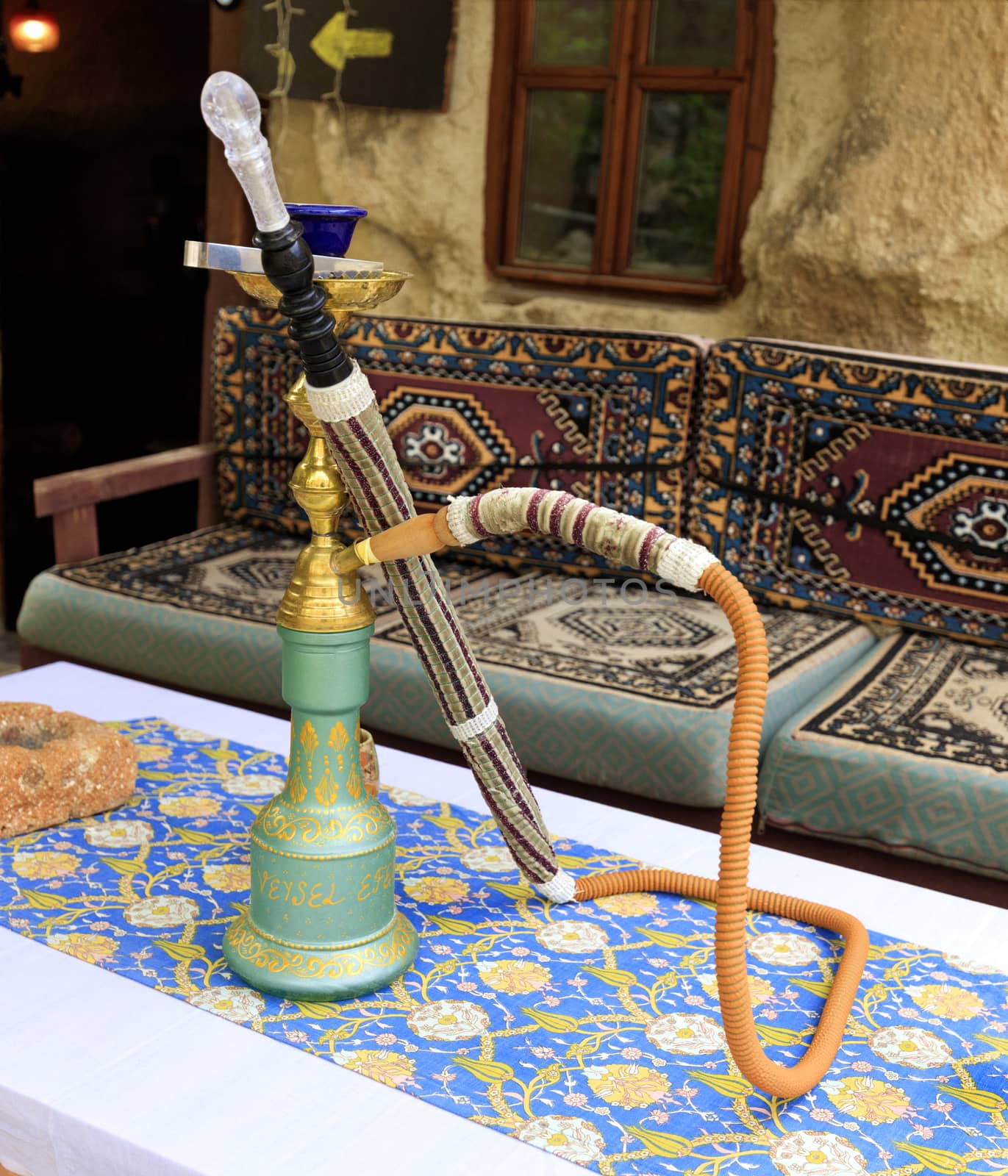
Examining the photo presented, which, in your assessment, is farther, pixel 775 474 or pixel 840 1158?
pixel 775 474

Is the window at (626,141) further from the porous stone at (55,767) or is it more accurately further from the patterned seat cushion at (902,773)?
the porous stone at (55,767)

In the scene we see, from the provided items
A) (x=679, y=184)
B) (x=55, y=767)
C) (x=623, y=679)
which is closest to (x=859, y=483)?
(x=623, y=679)

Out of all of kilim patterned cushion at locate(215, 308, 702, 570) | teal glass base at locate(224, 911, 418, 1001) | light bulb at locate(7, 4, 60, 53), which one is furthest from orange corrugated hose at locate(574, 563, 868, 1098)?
light bulb at locate(7, 4, 60, 53)

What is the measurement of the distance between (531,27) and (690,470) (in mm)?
1277

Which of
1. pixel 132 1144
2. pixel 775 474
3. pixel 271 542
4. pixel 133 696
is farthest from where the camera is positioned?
pixel 271 542

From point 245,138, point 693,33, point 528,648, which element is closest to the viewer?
point 245,138

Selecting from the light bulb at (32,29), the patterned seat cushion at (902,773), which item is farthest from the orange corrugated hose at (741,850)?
the light bulb at (32,29)

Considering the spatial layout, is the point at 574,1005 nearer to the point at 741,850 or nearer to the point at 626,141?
the point at 741,850

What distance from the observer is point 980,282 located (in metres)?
2.79

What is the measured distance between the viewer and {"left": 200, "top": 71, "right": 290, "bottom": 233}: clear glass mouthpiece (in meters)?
0.81

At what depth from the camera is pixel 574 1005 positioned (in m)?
1.08

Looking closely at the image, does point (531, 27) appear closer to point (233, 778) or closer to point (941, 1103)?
point (233, 778)

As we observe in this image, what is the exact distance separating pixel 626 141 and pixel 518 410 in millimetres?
851

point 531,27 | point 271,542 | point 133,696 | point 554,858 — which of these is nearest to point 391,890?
point 554,858
